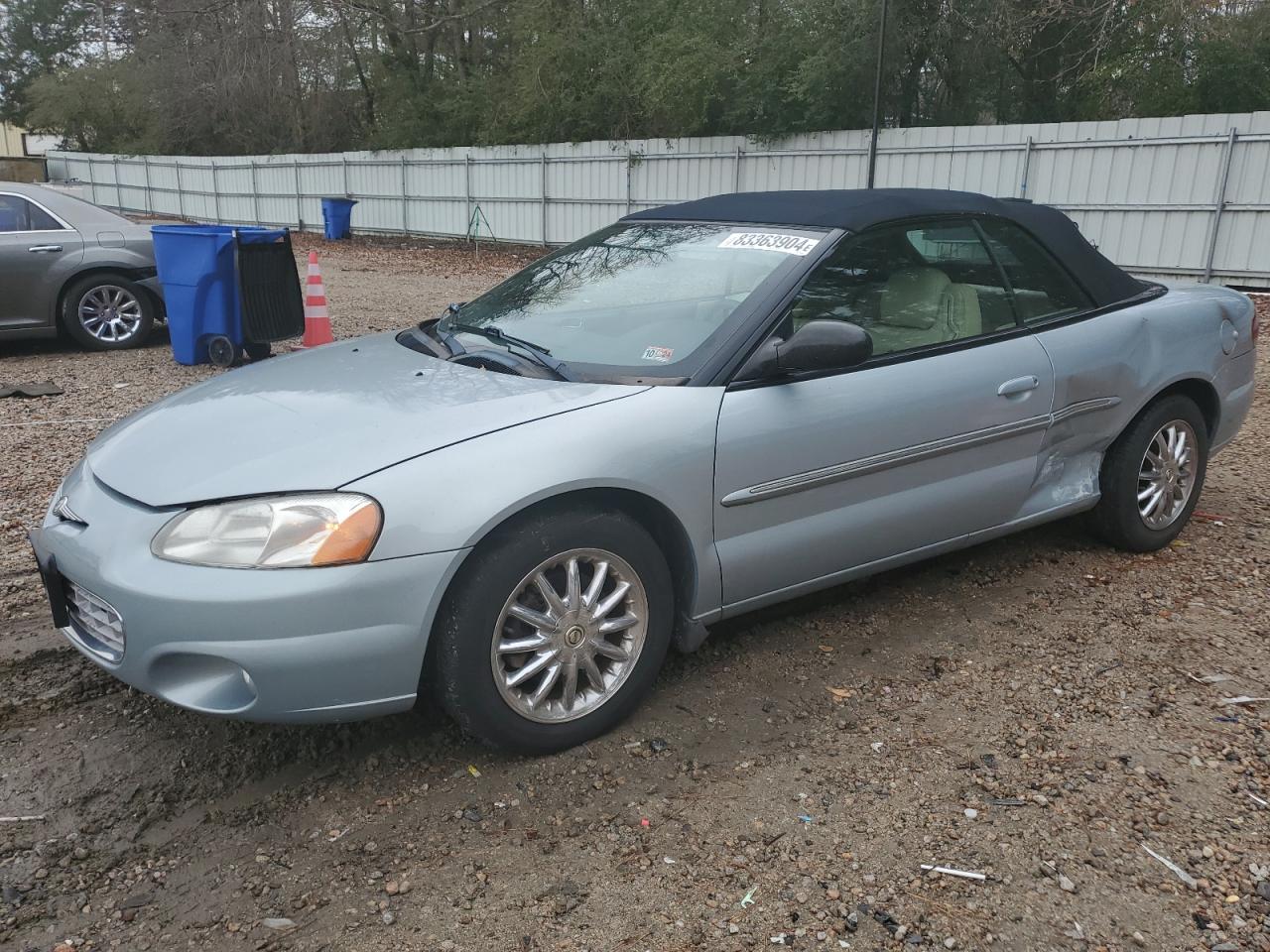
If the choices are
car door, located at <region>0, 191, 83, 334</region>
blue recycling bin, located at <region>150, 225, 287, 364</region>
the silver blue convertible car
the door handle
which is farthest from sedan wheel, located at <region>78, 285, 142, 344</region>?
the door handle

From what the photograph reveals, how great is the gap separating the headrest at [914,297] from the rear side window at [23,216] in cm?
803

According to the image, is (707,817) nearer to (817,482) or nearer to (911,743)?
(911,743)

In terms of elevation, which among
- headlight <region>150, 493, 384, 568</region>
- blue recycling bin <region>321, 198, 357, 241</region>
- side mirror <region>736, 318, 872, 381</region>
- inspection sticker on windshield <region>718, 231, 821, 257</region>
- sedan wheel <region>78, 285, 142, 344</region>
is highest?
inspection sticker on windshield <region>718, 231, 821, 257</region>

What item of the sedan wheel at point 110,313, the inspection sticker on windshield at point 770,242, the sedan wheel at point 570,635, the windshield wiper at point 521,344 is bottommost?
the sedan wheel at point 110,313

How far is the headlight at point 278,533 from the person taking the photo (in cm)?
254

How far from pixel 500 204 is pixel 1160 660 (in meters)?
21.1

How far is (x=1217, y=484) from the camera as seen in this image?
222 inches

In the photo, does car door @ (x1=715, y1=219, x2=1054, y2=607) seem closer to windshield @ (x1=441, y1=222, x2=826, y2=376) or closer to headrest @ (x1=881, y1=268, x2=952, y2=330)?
headrest @ (x1=881, y1=268, x2=952, y2=330)

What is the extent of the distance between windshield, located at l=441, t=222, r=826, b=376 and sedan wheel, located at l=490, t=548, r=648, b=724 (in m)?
0.67

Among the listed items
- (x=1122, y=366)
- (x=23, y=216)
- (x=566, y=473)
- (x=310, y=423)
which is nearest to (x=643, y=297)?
(x=566, y=473)

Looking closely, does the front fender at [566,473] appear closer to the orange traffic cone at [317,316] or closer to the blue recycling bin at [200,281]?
the blue recycling bin at [200,281]

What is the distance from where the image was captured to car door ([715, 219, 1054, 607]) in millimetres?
3191

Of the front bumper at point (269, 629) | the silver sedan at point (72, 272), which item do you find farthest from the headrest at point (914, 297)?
the silver sedan at point (72, 272)

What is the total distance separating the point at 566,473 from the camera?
279 cm
